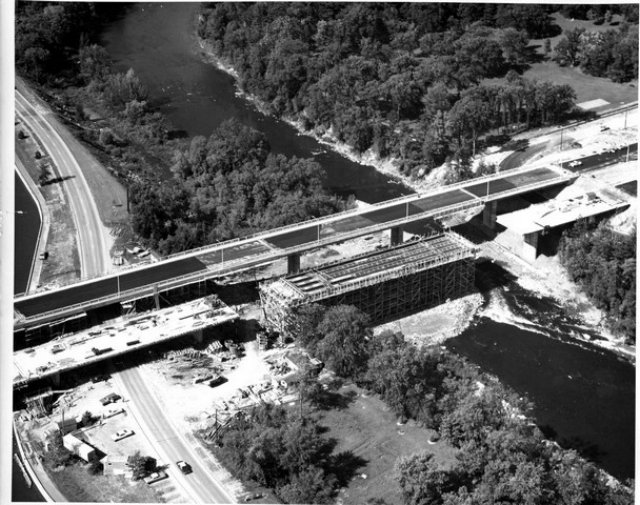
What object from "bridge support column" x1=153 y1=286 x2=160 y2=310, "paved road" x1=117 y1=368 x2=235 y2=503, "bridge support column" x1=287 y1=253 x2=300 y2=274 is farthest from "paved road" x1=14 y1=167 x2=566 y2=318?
"paved road" x1=117 y1=368 x2=235 y2=503

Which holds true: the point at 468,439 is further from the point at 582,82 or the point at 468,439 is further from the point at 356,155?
the point at 582,82

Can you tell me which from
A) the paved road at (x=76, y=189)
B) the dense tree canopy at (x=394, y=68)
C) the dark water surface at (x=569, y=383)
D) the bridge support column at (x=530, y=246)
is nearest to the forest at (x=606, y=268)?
the bridge support column at (x=530, y=246)

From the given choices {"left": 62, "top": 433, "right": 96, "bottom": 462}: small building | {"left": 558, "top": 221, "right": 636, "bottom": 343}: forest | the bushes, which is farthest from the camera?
{"left": 558, "top": 221, "right": 636, "bottom": 343}: forest

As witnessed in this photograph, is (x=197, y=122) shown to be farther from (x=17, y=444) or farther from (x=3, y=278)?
(x=3, y=278)

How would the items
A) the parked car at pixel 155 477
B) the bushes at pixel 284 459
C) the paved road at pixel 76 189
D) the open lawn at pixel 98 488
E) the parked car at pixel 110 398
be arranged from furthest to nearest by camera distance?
the paved road at pixel 76 189
the parked car at pixel 110 398
the parked car at pixel 155 477
the bushes at pixel 284 459
the open lawn at pixel 98 488

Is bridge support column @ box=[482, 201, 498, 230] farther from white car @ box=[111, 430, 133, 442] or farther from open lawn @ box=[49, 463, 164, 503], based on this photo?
open lawn @ box=[49, 463, 164, 503]

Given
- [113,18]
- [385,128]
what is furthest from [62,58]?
[385,128]

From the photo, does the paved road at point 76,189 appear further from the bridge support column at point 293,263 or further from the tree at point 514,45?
the tree at point 514,45
